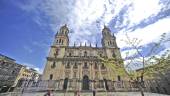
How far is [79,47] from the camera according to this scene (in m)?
37.9

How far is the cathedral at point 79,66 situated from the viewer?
30156 mm

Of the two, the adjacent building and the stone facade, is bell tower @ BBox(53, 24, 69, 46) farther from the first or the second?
the stone facade

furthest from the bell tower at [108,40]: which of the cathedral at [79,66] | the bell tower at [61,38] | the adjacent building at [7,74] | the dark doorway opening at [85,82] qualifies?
the adjacent building at [7,74]

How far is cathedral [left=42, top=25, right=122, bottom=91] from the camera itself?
98.9 ft

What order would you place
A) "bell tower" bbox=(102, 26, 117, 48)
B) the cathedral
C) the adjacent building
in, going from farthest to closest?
"bell tower" bbox=(102, 26, 117, 48)
the adjacent building
the cathedral

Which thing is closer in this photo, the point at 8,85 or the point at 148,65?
the point at 148,65

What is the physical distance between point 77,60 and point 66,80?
6743 mm

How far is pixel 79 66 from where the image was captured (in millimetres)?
33469

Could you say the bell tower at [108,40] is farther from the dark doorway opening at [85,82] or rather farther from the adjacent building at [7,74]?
the adjacent building at [7,74]

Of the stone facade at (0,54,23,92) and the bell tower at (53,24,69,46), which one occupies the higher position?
the bell tower at (53,24,69,46)

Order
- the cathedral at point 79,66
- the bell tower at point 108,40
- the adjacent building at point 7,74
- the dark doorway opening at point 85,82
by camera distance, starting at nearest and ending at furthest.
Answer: the cathedral at point 79,66 → the dark doorway opening at point 85,82 → the adjacent building at point 7,74 → the bell tower at point 108,40

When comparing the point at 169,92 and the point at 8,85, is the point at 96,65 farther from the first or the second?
the point at 8,85

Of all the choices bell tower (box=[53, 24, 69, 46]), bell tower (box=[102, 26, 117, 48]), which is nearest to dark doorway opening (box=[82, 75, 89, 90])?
bell tower (box=[102, 26, 117, 48])

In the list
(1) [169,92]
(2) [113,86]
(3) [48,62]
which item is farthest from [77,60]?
(1) [169,92]
